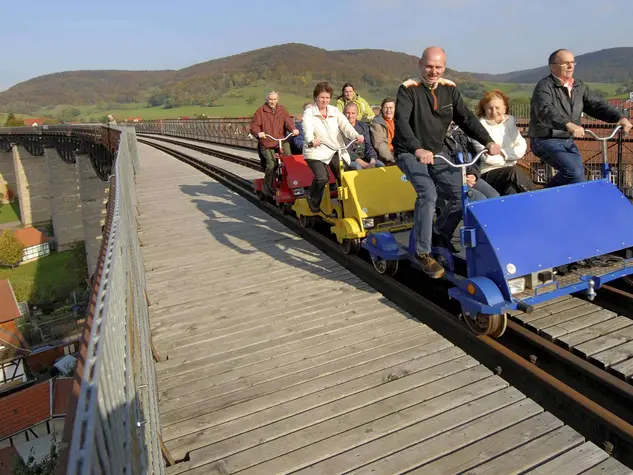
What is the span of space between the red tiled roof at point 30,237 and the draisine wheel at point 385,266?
6156cm

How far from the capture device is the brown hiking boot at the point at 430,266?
4.36m

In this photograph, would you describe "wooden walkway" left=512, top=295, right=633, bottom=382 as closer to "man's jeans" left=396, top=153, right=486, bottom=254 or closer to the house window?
"man's jeans" left=396, top=153, right=486, bottom=254

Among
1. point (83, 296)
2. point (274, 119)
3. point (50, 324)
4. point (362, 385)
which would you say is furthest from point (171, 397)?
point (83, 296)

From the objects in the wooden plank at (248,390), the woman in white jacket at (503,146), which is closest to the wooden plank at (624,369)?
the wooden plank at (248,390)

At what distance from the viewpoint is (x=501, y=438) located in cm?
280

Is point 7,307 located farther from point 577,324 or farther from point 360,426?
point 577,324

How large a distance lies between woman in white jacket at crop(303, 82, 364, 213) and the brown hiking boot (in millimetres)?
2223

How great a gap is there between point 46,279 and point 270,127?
48.8 metres

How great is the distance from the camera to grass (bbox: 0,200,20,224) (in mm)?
74294

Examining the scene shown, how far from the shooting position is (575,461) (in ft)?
8.52

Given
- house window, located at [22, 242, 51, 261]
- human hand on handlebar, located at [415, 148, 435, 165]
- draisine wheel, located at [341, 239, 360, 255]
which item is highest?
human hand on handlebar, located at [415, 148, 435, 165]

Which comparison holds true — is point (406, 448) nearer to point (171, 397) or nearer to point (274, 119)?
point (171, 397)

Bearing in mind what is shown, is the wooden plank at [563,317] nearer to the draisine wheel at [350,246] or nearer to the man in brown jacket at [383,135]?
the draisine wheel at [350,246]

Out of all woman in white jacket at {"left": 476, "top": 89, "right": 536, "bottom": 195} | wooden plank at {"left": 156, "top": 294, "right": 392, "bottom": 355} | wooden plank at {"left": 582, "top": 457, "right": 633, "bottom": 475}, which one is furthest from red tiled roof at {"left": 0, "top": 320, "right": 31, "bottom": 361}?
wooden plank at {"left": 582, "top": 457, "right": 633, "bottom": 475}
